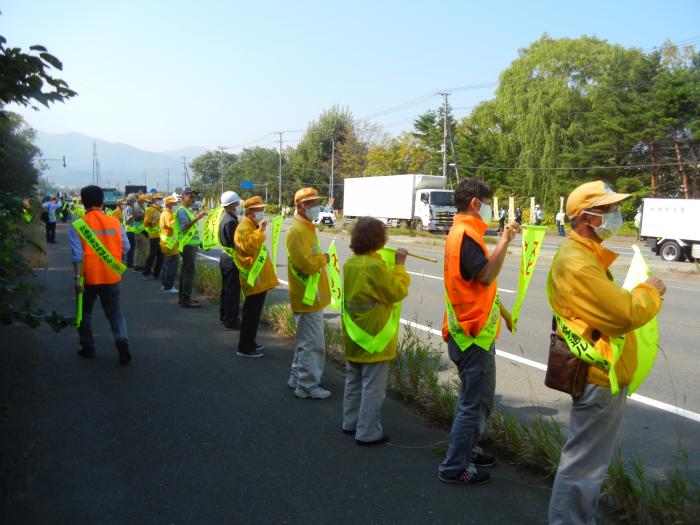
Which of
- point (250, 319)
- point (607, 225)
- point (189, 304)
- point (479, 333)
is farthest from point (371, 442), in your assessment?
point (189, 304)

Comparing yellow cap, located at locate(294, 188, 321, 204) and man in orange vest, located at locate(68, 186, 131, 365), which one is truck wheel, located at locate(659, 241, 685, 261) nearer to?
yellow cap, located at locate(294, 188, 321, 204)

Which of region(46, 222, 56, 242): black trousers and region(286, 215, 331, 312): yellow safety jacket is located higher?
region(286, 215, 331, 312): yellow safety jacket

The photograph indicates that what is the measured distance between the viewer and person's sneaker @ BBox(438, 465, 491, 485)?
3.91m

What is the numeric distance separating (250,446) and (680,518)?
9.23 ft

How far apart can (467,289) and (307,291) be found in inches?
81.7

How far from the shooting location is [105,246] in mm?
6770

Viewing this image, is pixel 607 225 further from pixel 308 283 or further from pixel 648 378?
pixel 648 378

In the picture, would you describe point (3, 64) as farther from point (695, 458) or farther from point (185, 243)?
point (185, 243)

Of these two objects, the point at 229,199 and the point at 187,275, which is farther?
the point at 187,275

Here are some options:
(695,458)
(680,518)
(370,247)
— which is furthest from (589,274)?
(695,458)

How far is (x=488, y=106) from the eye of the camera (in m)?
55.6

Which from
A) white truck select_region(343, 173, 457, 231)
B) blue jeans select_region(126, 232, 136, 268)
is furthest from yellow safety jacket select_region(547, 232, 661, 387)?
white truck select_region(343, 173, 457, 231)

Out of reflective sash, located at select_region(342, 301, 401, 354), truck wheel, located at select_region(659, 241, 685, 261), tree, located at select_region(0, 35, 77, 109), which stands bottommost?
truck wheel, located at select_region(659, 241, 685, 261)

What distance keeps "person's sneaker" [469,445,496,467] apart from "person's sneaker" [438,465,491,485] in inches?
8.6
